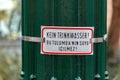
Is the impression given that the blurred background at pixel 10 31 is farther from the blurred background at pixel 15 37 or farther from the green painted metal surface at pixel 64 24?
the green painted metal surface at pixel 64 24

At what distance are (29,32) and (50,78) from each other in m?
0.34

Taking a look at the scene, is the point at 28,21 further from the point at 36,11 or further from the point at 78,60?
the point at 78,60

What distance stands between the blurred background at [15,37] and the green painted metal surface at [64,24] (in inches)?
91.1

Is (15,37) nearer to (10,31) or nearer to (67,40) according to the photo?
(10,31)

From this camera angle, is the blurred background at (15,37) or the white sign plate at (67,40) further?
the blurred background at (15,37)

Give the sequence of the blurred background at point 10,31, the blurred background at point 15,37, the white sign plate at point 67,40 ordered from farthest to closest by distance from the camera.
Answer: the blurred background at point 10,31 → the blurred background at point 15,37 → the white sign plate at point 67,40

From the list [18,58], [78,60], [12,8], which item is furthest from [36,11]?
[12,8]

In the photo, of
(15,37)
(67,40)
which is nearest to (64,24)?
(67,40)

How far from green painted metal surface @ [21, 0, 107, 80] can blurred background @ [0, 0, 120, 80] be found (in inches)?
91.1

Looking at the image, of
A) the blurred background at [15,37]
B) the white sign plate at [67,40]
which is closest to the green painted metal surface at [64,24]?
the white sign plate at [67,40]

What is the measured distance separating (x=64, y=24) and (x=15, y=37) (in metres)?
9.05

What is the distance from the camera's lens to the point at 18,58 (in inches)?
372

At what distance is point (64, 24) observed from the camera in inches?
119

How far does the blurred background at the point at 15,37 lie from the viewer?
7.30m
